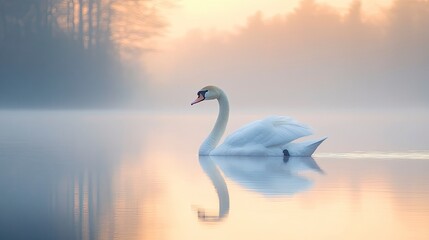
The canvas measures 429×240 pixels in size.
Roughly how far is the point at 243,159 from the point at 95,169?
92.8 inches

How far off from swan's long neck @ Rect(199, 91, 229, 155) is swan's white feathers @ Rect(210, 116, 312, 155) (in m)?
0.49

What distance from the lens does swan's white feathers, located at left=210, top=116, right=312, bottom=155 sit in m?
13.5

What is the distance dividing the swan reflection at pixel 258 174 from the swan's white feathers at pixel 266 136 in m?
0.12

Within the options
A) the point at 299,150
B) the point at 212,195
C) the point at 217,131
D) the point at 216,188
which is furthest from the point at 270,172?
the point at 217,131

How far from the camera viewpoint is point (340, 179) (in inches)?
418

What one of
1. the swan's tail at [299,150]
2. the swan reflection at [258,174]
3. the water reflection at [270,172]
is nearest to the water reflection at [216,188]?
the swan reflection at [258,174]

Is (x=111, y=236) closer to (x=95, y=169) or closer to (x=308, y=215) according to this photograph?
(x=308, y=215)

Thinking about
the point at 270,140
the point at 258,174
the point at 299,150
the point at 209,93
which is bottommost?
the point at 258,174

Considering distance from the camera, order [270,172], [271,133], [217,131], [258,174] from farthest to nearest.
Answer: [217,131]
[271,133]
[270,172]
[258,174]

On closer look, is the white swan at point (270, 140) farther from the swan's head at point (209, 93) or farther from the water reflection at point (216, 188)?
the swan's head at point (209, 93)

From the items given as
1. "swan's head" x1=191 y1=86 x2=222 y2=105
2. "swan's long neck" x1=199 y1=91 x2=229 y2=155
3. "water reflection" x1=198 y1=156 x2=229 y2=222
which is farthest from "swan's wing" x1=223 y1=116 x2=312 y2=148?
"swan's head" x1=191 y1=86 x2=222 y2=105

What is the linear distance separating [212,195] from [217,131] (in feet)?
18.7

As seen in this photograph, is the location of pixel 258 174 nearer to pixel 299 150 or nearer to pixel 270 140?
pixel 270 140

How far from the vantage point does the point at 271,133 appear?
13492mm
